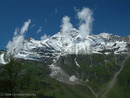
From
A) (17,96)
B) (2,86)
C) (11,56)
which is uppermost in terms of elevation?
(11,56)

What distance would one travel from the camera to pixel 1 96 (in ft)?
87.6

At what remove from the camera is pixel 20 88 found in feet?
91.2

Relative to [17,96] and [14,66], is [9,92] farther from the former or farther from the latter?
[14,66]

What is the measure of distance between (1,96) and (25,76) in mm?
4701

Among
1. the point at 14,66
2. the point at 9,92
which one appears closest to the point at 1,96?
the point at 9,92

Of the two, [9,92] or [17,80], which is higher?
[17,80]

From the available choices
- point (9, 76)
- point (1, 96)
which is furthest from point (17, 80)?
point (1, 96)

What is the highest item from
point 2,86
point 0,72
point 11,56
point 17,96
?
point 11,56

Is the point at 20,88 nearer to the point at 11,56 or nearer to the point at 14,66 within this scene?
the point at 14,66

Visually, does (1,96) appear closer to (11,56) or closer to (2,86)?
(2,86)

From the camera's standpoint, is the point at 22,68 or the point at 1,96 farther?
the point at 22,68

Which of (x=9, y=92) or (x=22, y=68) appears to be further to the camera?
(x=22, y=68)

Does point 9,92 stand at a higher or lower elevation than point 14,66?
lower

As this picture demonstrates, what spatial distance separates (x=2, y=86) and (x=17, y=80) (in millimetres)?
2374
